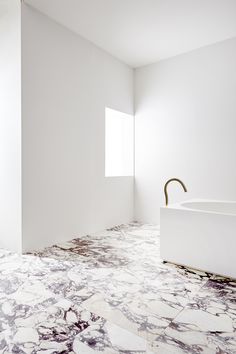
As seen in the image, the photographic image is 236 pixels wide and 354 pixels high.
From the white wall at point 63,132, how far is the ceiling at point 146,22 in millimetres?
181

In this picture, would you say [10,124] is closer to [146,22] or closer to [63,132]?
[63,132]

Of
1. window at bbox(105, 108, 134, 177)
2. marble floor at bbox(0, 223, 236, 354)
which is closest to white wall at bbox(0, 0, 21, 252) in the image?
marble floor at bbox(0, 223, 236, 354)

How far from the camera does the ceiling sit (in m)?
2.64

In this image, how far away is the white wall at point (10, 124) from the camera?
2.60 meters

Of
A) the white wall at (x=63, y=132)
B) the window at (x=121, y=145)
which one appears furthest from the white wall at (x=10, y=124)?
the window at (x=121, y=145)

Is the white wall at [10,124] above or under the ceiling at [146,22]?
under

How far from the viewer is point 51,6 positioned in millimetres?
2664

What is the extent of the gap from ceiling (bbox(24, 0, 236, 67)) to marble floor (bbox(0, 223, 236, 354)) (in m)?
2.60

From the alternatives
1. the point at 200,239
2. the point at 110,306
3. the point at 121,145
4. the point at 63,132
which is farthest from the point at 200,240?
the point at 121,145

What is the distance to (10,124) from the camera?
105 inches

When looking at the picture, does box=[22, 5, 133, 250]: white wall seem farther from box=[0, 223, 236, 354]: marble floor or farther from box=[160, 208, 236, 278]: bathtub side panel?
box=[160, 208, 236, 278]: bathtub side panel

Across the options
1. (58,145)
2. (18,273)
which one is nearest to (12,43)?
(58,145)

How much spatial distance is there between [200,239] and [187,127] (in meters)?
1.98

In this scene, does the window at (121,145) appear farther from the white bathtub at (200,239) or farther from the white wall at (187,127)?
the white bathtub at (200,239)
